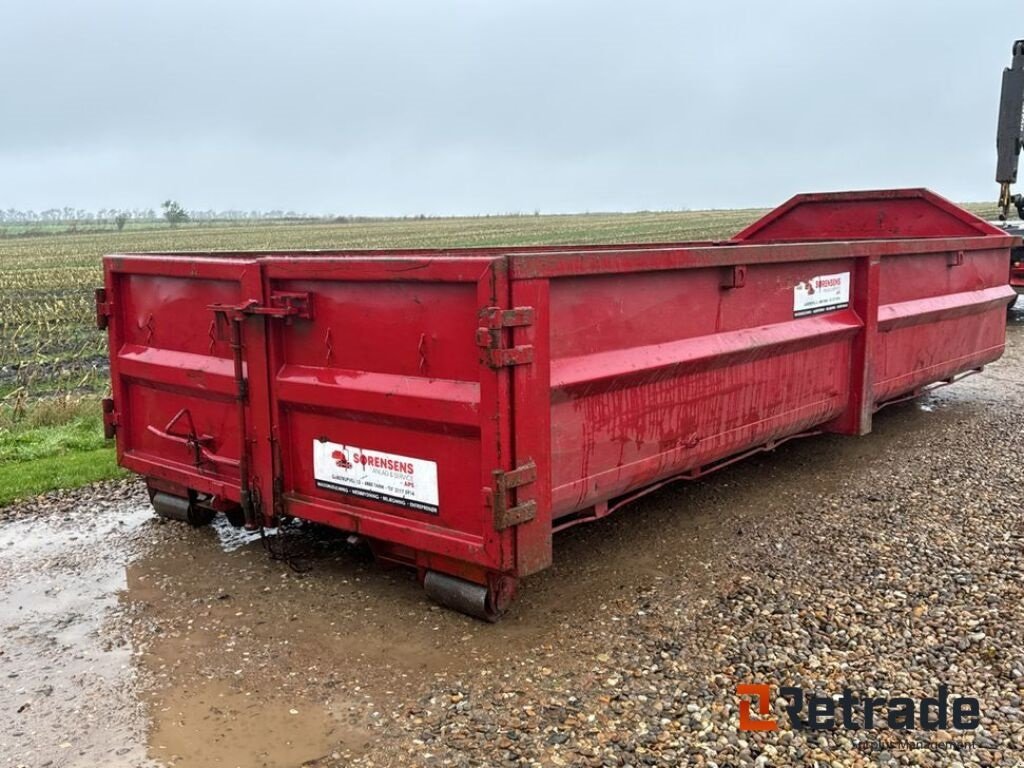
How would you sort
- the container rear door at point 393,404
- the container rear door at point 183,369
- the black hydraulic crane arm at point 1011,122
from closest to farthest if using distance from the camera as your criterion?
the container rear door at point 393,404
the container rear door at point 183,369
the black hydraulic crane arm at point 1011,122

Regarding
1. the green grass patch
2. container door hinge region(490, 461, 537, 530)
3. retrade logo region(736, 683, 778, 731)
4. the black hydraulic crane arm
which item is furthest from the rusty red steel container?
the black hydraulic crane arm

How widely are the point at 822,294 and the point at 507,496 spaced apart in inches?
116

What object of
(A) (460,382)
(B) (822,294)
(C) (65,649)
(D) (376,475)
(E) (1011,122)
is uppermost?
(E) (1011,122)

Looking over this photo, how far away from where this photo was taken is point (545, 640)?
12.9 ft

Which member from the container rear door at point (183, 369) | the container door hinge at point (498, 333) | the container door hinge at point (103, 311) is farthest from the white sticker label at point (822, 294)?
the container door hinge at point (103, 311)

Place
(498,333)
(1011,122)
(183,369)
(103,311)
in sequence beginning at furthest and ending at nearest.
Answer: (1011,122), (103,311), (183,369), (498,333)

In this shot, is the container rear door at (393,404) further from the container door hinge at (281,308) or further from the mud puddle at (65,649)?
the mud puddle at (65,649)

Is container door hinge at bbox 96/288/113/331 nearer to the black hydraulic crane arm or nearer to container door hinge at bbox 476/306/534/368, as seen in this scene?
container door hinge at bbox 476/306/534/368

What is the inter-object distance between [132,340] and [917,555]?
166 inches

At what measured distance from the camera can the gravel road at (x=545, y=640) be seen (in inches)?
126

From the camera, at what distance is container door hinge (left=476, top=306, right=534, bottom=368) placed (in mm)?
3562

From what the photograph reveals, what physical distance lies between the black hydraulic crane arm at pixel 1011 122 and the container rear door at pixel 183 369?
11.2 meters

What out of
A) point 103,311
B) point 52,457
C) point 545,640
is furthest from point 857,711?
point 52,457

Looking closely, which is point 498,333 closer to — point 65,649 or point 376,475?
point 376,475
